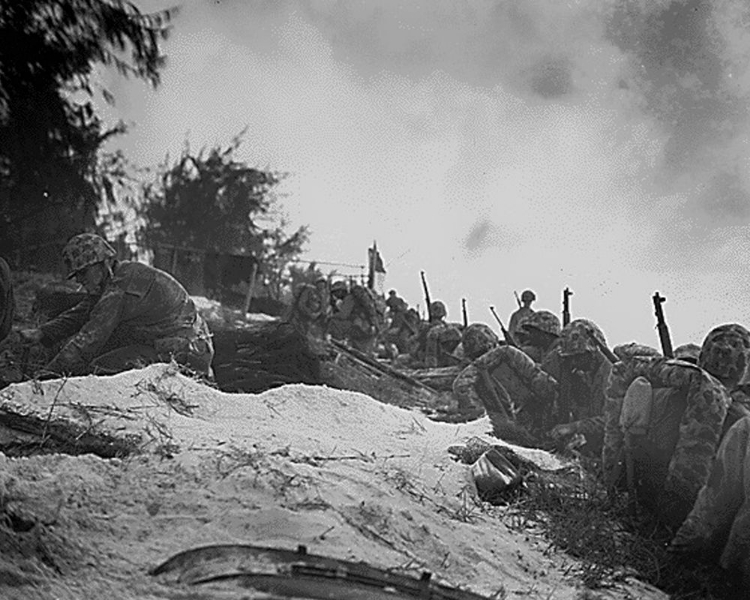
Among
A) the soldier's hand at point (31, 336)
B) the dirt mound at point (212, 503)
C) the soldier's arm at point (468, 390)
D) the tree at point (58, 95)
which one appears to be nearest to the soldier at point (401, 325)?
the soldier's arm at point (468, 390)

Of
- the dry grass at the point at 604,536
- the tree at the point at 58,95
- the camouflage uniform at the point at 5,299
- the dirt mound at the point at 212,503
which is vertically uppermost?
the tree at the point at 58,95

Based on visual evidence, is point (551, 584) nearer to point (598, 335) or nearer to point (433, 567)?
point (433, 567)

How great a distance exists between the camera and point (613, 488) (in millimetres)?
4379

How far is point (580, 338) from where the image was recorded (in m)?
6.84

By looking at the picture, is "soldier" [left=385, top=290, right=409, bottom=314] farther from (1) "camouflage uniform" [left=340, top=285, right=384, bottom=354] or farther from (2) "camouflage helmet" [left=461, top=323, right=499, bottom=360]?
(2) "camouflage helmet" [left=461, top=323, right=499, bottom=360]

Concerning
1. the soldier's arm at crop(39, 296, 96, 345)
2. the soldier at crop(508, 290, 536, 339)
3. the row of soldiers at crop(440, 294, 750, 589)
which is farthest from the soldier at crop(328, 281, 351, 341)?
the soldier's arm at crop(39, 296, 96, 345)

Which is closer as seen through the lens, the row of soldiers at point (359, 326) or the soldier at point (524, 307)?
the row of soldiers at point (359, 326)

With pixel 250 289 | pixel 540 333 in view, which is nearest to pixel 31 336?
pixel 540 333

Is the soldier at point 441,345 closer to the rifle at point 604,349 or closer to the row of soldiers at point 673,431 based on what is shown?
the rifle at point 604,349

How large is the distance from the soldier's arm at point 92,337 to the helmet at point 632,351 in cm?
494

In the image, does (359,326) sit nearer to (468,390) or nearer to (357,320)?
(357,320)

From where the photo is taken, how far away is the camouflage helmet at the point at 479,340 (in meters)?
9.37

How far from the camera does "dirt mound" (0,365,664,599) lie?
2.37 m

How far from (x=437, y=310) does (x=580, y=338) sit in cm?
922
